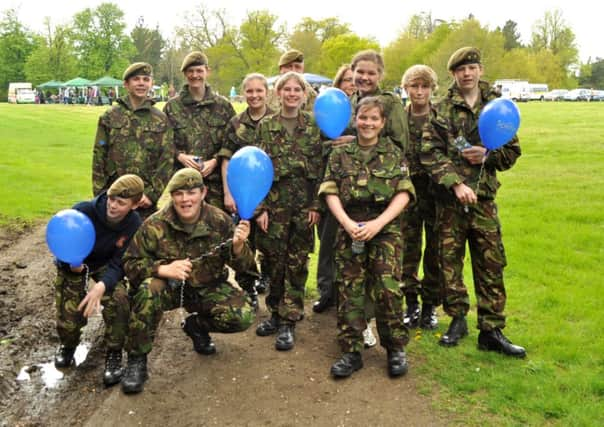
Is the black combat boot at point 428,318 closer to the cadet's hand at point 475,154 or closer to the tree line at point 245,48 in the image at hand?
the cadet's hand at point 475,154

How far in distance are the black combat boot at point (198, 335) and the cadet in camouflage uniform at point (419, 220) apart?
187 centimetres

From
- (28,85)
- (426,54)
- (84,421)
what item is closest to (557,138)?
(84,421)

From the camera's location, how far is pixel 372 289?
14.8 feet

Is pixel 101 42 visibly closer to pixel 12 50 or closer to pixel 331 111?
pixel 12 50

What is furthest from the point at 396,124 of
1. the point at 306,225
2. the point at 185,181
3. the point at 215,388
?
the point at 215,388

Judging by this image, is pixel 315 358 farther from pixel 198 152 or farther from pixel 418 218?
pixel 198 152

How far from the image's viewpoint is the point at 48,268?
7.41m

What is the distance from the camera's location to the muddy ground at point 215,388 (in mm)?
3906

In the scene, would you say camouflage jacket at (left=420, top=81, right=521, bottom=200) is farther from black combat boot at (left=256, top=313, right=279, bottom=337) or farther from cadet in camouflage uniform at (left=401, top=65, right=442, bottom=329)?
black combat boot at (left=256, top=313, right=279, bottom=337)

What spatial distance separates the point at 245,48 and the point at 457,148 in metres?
62.2

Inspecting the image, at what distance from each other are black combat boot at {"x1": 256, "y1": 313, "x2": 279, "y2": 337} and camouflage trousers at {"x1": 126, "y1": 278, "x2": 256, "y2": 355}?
646 mm

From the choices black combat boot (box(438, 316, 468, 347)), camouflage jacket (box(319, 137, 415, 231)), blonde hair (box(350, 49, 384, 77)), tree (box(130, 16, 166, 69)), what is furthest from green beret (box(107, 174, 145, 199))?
tree (box(130, 16, 166, 69))

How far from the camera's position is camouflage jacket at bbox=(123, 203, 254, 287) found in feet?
14.5

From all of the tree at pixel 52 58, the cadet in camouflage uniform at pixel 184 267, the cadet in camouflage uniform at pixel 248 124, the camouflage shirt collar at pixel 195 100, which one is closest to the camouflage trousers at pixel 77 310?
the cadet in camouflage uniform at pixel 184 267
